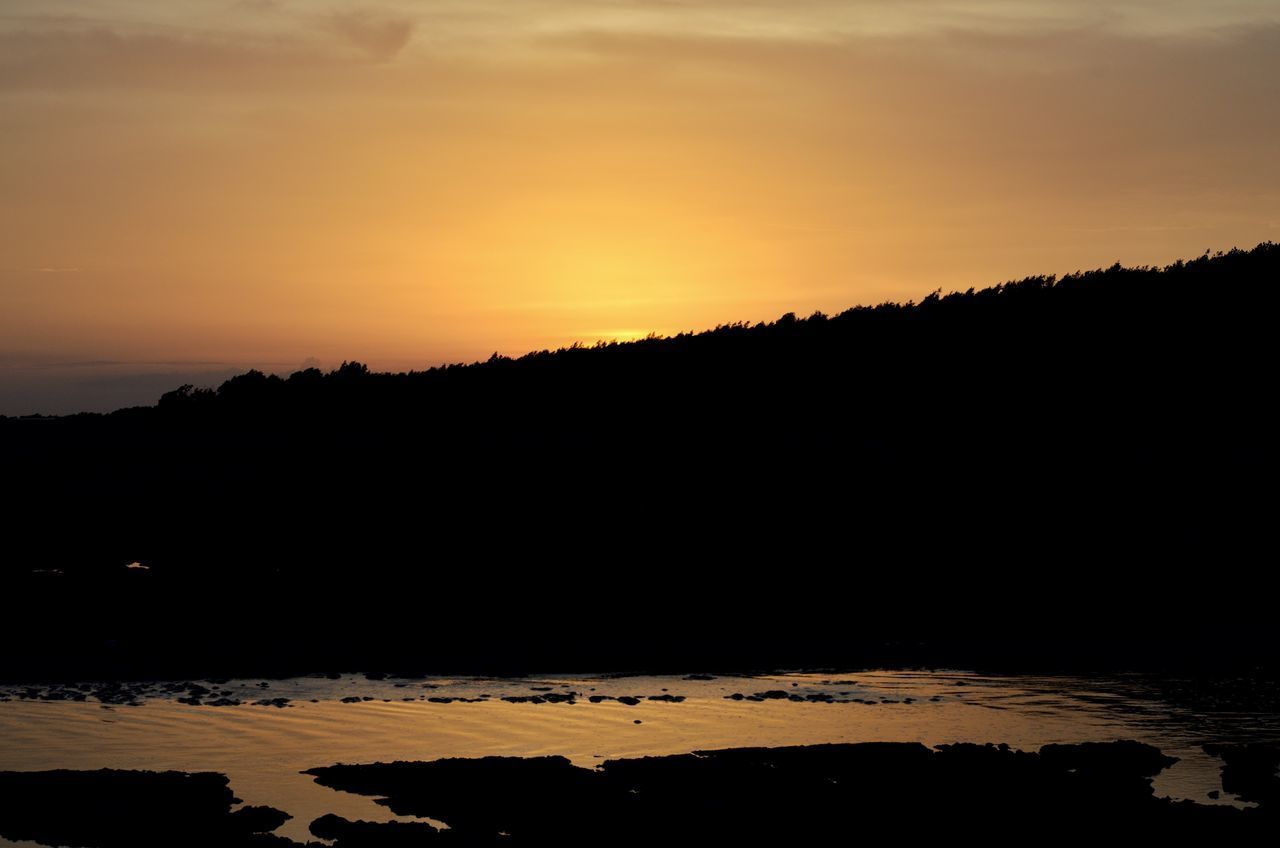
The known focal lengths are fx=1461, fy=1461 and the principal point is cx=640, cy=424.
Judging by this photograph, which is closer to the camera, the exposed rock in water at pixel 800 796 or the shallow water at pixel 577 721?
the exposed rock in water at pixel 800 796

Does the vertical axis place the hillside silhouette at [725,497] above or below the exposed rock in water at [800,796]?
above

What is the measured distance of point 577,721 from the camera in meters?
20.1

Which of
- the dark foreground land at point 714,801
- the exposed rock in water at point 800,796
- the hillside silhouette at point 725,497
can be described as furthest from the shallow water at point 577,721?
the hillside silhouette at point 725,497

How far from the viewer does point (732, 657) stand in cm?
2661

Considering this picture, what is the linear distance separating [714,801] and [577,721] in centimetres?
579

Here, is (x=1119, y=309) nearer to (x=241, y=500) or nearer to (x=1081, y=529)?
(x=1081, y=529)

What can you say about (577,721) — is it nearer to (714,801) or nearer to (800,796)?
(714,801)

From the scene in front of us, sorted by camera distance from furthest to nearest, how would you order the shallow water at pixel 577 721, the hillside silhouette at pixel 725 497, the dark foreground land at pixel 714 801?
the hillside silhouette at pixel 725 497 → the shallow water at pixel 577 721 → the dark foreground land at pixel 714 801

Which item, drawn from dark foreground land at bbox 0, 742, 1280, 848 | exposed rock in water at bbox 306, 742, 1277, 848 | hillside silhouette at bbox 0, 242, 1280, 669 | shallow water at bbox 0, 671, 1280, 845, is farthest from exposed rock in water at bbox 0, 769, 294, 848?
hillside silhouette at bbox 0, 242, 1280, 669

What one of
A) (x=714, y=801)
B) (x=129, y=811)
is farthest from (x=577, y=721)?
(x=129, y=811)

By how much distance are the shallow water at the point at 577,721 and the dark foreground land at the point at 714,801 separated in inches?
23.4

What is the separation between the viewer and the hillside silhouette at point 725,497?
30.2 m

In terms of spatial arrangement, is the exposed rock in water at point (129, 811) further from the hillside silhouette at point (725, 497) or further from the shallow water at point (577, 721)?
the hillside silhouette at point (725, 497)

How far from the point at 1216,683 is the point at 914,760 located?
924 centimetres
